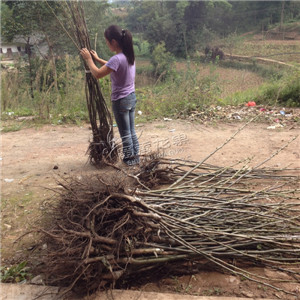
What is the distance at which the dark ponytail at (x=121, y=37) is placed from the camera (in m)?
2.71

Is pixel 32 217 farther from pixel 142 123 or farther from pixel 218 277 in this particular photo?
pixel 142 123

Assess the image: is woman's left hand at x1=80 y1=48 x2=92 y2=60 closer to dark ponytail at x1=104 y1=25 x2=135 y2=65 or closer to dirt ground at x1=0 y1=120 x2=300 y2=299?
dark ponytail at x1=104 y1=25 x2=135 y2=65

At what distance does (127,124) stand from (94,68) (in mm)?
687

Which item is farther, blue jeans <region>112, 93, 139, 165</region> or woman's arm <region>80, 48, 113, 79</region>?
blue jeans <region>112, 93, 139, 165</region>

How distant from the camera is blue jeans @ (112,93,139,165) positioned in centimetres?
299

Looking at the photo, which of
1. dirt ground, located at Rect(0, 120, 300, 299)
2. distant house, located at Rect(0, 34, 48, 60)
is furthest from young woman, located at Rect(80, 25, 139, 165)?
distant house, located at Rect(0, 34, 48, 60)

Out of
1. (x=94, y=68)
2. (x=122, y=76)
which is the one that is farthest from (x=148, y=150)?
(x=94, y=68)

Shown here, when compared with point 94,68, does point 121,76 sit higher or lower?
lower

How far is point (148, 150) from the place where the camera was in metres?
3.67

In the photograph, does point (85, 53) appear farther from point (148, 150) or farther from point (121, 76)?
point (148, 150)

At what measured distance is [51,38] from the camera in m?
12.8

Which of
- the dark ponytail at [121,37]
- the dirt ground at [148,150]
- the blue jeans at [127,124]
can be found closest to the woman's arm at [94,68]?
the dark ponytail at [121,37]

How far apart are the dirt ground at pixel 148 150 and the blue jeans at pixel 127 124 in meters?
0.21

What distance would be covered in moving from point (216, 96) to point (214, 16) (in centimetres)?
2194
